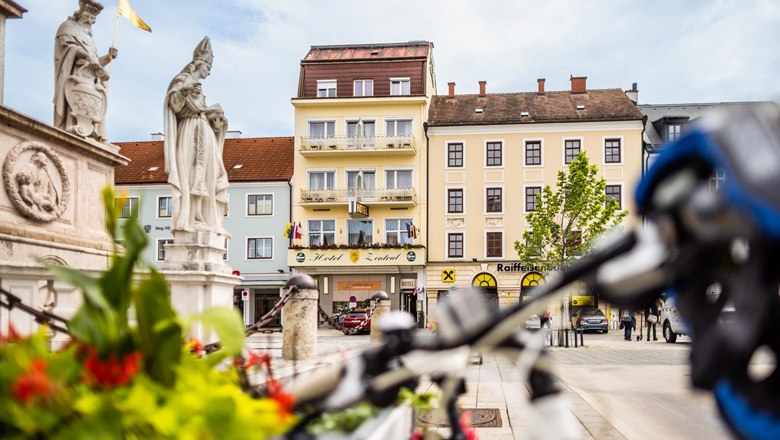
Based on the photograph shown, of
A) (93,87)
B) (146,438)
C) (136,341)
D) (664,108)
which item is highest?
(664,108)

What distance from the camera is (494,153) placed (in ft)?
129

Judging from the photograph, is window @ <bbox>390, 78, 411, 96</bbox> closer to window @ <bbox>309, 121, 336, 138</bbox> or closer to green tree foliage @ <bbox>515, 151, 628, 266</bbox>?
window @ <bbox>309, 121, 336, 138</bbox>

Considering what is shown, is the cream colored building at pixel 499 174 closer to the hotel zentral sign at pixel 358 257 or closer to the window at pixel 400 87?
the hotel zentral sign at pixel 358 257

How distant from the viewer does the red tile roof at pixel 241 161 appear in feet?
136

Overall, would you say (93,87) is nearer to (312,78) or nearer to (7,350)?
(7,350)

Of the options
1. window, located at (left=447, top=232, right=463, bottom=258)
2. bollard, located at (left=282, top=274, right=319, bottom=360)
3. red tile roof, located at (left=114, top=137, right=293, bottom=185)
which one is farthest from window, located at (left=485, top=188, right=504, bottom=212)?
bollard, located at (left=282, top=274, right=319, bottom=360)

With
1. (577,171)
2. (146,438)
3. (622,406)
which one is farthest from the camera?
(577,171)

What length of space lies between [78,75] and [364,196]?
29.5 meters

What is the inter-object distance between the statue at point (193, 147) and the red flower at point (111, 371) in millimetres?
9752

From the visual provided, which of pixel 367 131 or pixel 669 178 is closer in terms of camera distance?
pixel 669 178

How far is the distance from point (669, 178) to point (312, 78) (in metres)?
40.2

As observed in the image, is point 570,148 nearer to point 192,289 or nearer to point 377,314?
point 377,314

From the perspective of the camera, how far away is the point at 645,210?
100cm

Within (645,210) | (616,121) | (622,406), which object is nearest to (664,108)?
(616,121)
